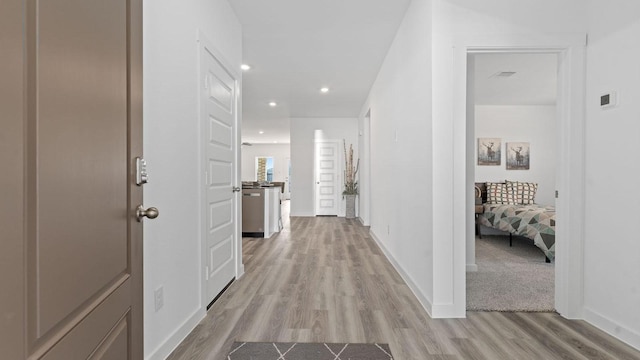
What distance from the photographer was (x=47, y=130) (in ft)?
1.88

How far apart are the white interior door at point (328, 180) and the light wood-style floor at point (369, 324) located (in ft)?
17.2

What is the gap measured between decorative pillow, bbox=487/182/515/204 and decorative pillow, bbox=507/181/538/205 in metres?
0.07

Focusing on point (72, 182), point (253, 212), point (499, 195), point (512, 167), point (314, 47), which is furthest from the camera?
point (512, 167)

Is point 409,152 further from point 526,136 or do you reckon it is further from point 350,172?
point 350,172

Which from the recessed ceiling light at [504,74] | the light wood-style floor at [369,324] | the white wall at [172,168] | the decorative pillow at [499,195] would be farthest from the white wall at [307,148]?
the white wall at [172,168]

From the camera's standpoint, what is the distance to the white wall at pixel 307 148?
8883 mm

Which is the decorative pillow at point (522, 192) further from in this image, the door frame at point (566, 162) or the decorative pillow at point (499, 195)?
the door frame at point (566, 162)

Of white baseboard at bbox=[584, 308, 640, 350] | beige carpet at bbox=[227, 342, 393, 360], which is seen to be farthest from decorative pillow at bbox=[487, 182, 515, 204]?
beige carpet at bbox=[227, 342, 393, 360]

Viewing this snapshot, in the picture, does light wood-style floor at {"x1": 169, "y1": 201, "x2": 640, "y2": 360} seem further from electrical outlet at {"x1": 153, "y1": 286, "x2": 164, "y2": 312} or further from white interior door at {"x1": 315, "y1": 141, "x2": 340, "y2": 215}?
white interior door at {"x1": 315, "y1": 141, "x2": 340, "y2": 215}

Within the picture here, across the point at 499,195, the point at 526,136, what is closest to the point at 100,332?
the point at 499,195

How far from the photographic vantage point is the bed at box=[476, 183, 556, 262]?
13.4 ft

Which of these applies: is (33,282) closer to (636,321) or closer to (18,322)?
(18,322)

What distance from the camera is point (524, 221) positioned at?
4629 mm

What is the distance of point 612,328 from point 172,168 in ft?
9.51
